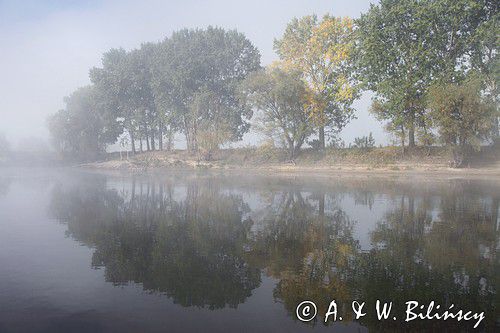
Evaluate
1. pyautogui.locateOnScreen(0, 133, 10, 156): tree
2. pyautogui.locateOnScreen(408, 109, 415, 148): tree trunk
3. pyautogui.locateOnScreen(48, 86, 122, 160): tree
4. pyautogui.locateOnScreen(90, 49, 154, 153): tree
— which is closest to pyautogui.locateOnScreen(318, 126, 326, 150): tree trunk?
pyautogui.locateOnScreen(408, 109, 415, 148): tree trunk

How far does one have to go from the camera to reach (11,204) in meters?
23.6

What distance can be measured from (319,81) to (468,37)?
716 inches

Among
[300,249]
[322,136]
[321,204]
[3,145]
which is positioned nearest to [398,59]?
[322,136]

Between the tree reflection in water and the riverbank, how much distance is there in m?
20.6

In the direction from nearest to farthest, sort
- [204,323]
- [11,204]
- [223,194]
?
[204,323] < [11,204] < [223,194]

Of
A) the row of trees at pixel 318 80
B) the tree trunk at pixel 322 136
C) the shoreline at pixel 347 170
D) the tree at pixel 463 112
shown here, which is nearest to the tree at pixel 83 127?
the row of trees at pixel 318 80

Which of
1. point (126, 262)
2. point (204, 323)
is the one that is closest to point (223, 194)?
point (126, 262)

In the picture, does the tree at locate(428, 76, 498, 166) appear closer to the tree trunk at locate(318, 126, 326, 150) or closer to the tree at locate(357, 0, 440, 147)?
the tree at locate(357, 0, 440, 147)

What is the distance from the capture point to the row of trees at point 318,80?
40969mm

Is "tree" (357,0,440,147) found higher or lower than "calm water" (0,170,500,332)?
higher

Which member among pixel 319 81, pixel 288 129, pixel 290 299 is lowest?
pixel 290 299

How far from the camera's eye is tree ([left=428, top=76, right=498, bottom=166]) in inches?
1476

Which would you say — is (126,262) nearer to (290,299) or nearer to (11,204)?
(290,299)

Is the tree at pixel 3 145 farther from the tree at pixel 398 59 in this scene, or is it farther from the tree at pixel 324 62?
the tree at pixel 398 59
